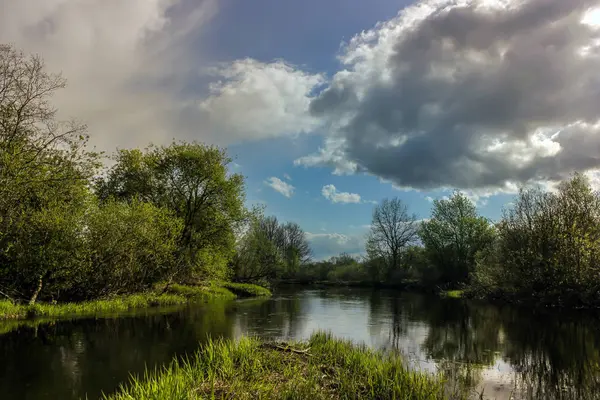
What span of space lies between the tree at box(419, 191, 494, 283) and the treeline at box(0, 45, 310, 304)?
37711 mm

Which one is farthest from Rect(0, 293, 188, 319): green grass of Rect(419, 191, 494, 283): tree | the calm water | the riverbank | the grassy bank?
Rect(419, 191, 494, 283): tree

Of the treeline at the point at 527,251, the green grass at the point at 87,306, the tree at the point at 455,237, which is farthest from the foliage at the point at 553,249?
the green grass at the point at 87,306

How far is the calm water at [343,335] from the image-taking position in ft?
41.0

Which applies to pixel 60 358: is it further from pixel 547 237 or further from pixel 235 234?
pixel 547 237

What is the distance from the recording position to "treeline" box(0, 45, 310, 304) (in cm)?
2389

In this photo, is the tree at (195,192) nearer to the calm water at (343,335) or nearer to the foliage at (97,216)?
the foliage at (97,216)

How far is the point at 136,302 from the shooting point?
33.5 metres

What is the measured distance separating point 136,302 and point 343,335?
19.6 meters

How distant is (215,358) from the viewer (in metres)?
12.5

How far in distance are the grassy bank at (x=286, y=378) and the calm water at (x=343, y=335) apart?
2585mm

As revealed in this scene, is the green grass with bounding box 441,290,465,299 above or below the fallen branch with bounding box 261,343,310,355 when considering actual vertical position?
below

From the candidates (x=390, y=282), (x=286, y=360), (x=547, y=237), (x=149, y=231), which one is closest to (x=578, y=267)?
(x=547, y=237)

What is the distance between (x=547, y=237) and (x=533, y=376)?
102 ft

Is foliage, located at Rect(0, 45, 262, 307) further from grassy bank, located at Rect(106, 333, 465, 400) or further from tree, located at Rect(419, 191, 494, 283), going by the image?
tree, located at Rect(419, 191, 494, 283)
